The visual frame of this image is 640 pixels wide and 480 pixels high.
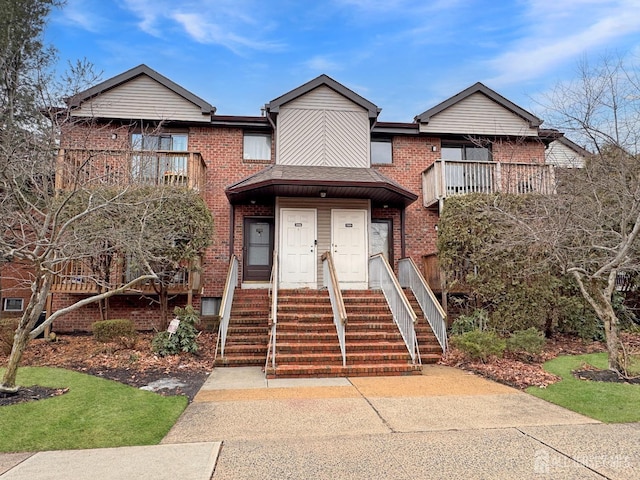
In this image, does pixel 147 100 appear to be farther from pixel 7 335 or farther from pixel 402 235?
pixel 402 235

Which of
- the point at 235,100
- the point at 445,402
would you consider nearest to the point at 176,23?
the point at 235,100

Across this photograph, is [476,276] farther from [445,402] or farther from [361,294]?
[445,402]

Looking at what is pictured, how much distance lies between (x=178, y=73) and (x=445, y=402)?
1300 centimetres

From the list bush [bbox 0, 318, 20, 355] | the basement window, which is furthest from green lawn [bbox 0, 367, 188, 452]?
the basement window

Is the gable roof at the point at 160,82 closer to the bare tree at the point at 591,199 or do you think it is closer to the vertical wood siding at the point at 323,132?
the vertical wood siding at the point at 323,132

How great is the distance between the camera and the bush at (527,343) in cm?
782

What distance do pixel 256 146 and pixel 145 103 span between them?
3.67m

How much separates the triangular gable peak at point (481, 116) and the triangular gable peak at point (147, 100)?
7.70 m

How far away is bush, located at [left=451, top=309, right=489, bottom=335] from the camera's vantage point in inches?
366

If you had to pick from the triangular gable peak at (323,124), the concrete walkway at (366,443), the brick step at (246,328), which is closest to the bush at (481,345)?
the concrete walkway at (366,443)

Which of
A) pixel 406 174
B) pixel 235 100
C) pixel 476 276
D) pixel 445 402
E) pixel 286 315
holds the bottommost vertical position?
pixel 445 402

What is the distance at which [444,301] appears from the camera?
10227mm

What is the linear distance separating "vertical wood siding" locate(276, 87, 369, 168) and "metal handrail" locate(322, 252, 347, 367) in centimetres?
346

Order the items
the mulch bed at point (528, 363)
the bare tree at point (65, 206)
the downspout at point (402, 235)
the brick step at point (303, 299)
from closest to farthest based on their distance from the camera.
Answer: the bare tree at point (65, 206) < the mulch bed at point (528, 363) < the brick step at point (303, 299) < the downspout at point (402, 235)
